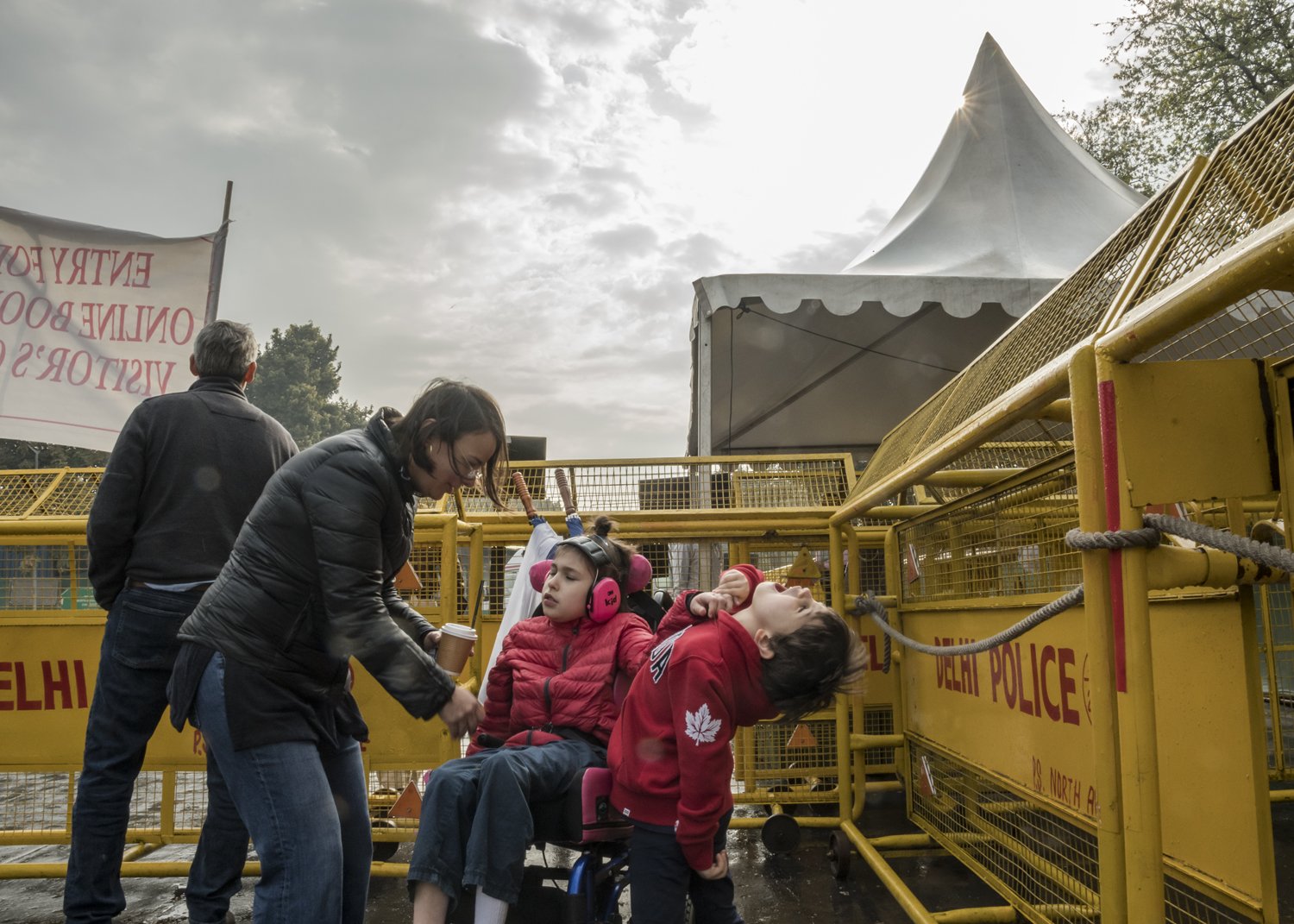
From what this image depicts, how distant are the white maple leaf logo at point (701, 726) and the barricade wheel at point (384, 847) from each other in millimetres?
2505

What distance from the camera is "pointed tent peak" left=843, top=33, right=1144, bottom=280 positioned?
8.02 meters

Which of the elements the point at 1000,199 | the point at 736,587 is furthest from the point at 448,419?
the point at 1000,199

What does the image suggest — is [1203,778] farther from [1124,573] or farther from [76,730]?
[76,730]

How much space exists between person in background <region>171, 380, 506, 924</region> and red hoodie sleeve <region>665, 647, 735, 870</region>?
567mm

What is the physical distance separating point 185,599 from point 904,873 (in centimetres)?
323

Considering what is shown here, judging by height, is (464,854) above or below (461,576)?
below

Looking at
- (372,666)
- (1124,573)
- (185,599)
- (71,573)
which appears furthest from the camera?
(71,573)

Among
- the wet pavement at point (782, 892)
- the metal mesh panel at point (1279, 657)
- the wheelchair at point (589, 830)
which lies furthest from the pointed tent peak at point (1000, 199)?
the wheelchair at point (589, 830)

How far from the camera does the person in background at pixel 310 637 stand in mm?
Result: 2059

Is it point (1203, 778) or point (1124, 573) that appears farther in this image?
point (1203, 778)

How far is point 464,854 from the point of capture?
90.1 inches

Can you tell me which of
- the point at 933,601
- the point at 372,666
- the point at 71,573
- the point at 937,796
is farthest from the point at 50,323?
the point at 937,796

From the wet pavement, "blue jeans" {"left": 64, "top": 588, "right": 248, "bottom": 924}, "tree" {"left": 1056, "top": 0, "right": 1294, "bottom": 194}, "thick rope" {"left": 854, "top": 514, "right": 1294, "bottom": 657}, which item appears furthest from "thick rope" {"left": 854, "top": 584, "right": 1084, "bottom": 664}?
"tree" {"left": 1056, "top": 0, "right": 1294, "bottom": 194}

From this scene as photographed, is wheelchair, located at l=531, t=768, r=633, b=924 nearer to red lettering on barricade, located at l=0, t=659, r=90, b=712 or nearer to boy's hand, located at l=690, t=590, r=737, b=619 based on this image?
boy's hand, located at l=690, t=590, r=737, b=619
